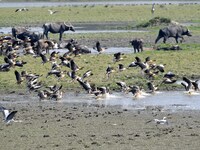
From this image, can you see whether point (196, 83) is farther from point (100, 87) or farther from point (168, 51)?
point (168, 51)

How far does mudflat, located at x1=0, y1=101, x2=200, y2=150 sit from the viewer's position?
14859 millimetres

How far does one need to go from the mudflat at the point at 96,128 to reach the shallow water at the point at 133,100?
17.6 inches

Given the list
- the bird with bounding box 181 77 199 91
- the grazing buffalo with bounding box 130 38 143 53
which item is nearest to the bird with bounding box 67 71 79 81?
the bird with bounding box 181 77 199 91

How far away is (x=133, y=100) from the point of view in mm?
20344

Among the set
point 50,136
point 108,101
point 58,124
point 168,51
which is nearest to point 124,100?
point 108,101

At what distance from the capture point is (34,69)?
2517cm

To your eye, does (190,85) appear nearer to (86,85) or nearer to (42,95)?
(86,85)

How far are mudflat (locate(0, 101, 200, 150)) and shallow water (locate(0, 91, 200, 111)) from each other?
1.47 feet

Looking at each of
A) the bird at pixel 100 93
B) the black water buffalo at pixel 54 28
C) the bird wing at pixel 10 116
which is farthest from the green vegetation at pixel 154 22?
the bird wing at pixel 10 116

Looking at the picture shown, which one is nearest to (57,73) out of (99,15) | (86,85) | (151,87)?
(86,85)

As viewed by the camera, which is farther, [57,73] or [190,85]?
[57,73]

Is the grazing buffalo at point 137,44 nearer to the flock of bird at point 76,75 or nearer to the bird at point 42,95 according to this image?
the flock of bird at point 76,75

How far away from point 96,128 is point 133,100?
4031 mm

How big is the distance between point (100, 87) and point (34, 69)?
15.0 feet
